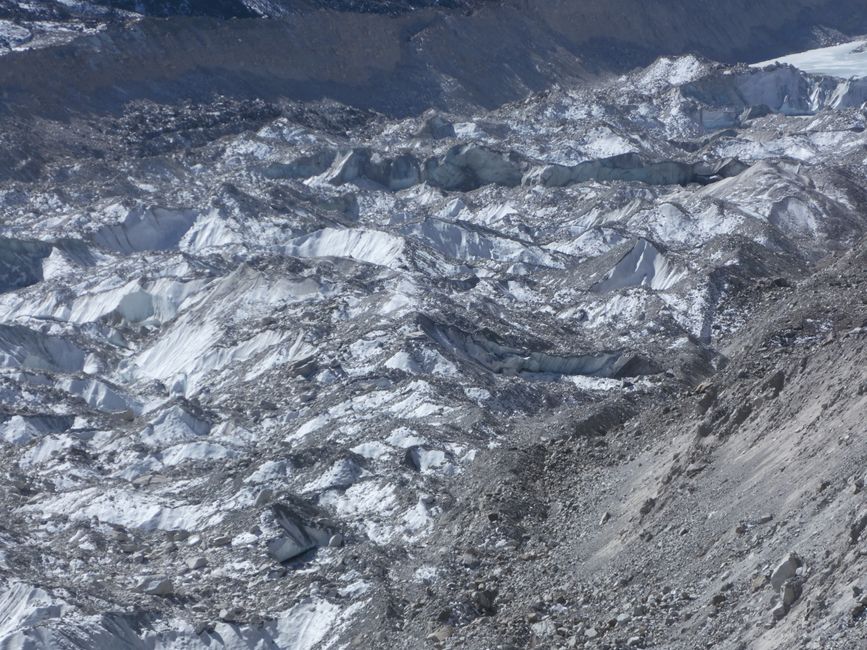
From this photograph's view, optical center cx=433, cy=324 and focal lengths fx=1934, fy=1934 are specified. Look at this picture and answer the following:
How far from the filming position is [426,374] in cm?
3253

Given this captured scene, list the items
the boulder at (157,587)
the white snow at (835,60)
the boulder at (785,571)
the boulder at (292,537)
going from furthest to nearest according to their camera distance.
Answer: the white snow at (835,60), the boulder at (292,537), the boulder at (157,587), the boulder at (785,571)

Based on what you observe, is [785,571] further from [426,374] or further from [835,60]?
[835,60]

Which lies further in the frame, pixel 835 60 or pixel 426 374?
pixel 835 60

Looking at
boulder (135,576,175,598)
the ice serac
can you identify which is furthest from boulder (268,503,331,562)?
the ice serac

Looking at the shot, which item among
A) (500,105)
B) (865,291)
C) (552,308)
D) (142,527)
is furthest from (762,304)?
(500,105)

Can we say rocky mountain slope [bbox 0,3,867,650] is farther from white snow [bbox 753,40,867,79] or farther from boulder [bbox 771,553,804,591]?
white snow [bbox 753,40,867,79]

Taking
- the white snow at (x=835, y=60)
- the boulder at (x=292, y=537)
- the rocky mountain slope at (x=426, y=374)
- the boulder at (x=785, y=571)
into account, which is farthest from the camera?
the white snow at (x=835, y=60)

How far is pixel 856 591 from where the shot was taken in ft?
47.1

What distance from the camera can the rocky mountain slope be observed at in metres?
19.0

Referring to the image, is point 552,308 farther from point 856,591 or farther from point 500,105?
point 500,105

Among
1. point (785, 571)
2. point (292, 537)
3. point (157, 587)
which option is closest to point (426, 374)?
point (292, 537)

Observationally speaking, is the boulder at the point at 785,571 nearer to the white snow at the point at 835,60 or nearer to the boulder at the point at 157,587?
the boulder at the point at 157,587

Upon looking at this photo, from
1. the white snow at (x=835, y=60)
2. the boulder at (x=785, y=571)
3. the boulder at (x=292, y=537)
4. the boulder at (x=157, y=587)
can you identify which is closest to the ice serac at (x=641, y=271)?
the boulder at (x=292, y=537)

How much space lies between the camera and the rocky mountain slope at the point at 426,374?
746 inches
